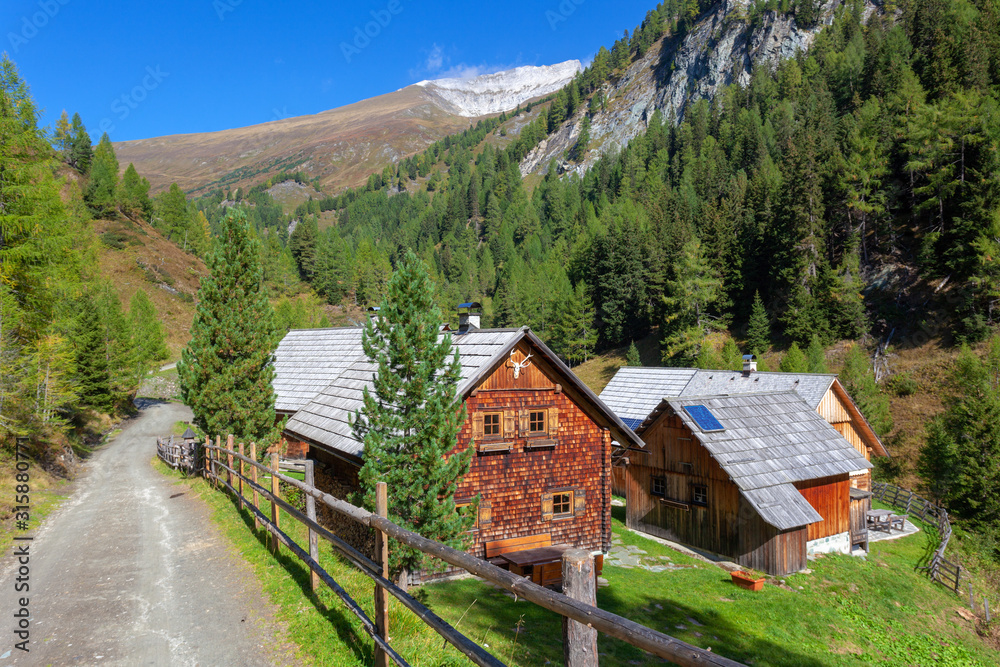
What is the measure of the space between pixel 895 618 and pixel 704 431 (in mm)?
8157

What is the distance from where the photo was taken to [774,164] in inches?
3275

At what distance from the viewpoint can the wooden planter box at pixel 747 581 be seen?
17312 mm

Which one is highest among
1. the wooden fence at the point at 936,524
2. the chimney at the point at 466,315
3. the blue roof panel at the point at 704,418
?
the chimney at the point at 466,315

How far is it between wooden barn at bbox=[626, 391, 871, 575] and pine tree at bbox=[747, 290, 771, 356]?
34144 millimetres

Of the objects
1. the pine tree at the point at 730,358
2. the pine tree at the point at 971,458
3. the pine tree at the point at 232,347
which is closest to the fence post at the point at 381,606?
the pine tree at the point at 232,347

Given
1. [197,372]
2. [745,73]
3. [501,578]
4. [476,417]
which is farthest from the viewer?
[745,73]

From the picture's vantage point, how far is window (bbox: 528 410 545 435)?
17.7 meters

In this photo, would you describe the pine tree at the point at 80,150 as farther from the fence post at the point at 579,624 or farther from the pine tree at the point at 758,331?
the fence post at the point at 579,624

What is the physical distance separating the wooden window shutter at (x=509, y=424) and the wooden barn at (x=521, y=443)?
3 centimetres

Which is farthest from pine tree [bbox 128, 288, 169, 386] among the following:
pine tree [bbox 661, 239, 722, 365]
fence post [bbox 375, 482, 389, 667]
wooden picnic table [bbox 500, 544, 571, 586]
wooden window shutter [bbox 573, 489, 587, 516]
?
pine tree [bbox 661, 239, 722, 365]

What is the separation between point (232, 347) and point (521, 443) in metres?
10.8

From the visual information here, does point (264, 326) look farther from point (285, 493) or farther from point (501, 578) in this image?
point (501, 578)

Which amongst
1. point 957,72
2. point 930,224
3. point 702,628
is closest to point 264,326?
point 702,628

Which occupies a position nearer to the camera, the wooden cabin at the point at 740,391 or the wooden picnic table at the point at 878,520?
the wooden picnic table at the point at 878,520
